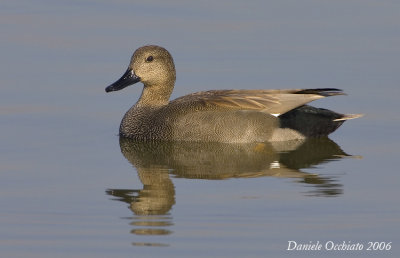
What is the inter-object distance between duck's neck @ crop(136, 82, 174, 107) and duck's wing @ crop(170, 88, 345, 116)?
56 centimetres

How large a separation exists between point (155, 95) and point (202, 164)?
2355 mm

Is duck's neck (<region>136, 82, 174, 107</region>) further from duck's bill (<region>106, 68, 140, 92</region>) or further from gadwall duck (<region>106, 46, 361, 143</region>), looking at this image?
gadwall duck (<region>106, 46, 361, 143</region>)

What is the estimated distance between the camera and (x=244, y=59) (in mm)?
16500

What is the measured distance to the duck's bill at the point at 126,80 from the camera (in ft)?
48.0

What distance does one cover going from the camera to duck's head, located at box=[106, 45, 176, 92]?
48.3 feet

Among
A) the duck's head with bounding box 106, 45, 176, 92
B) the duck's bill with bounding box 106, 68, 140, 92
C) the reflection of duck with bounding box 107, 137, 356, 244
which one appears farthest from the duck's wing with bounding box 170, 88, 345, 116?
the duck's bill with bounding box 106, 68, 140, 92

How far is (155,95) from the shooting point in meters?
14.8

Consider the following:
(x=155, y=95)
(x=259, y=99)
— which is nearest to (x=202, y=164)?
(x=259, y=99)

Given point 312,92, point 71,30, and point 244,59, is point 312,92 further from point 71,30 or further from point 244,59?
point 71,30

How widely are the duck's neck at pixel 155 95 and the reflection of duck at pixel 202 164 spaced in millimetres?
740

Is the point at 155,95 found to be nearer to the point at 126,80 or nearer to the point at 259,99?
the point at 126,80

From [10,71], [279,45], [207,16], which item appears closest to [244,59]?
[279,45]

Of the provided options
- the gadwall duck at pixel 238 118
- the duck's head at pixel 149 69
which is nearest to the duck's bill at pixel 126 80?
the duck's head at pixel 149 69

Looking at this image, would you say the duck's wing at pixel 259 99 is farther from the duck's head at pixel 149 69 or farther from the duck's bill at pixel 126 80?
the duck's bill at pixel 126 80
